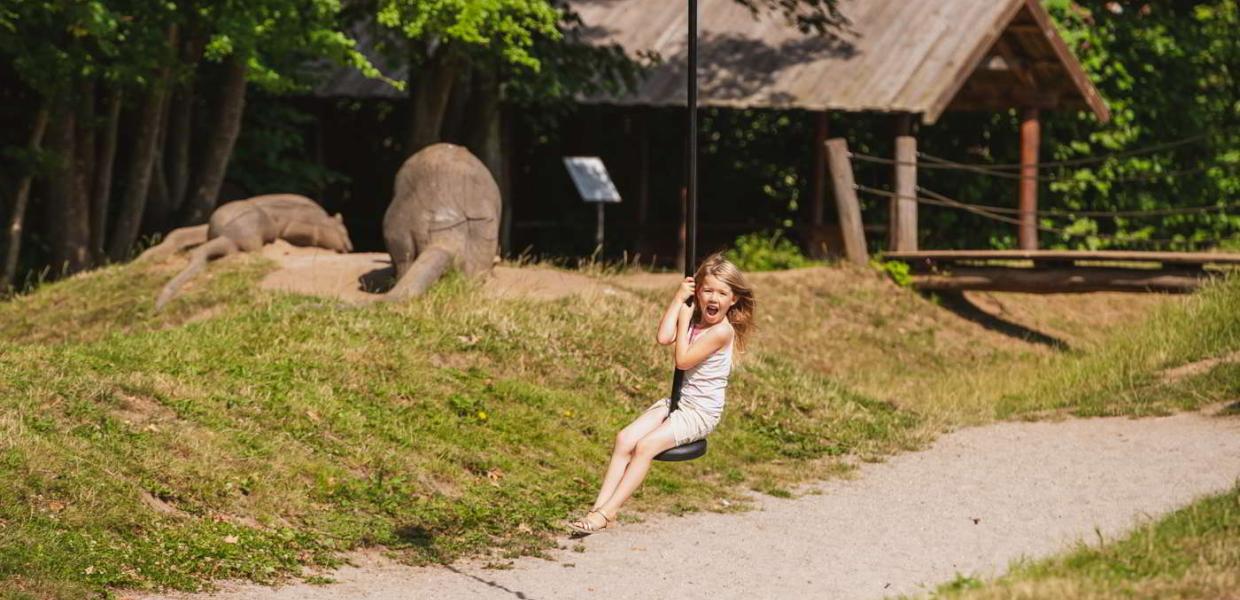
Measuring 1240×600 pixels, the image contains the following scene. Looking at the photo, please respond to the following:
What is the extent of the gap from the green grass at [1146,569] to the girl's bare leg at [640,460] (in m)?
1.45

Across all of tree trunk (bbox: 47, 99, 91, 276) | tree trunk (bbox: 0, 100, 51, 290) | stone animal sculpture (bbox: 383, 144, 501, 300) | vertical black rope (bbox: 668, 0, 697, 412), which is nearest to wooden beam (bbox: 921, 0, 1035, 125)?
stone animal sculpture (bbox: 383, 144, 501, 300)

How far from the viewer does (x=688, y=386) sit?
8.77m

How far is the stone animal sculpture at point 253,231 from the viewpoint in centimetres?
1825

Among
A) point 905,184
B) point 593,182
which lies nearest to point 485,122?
point 593,182

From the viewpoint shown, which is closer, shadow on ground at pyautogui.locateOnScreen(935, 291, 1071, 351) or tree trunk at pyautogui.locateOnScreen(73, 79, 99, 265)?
tree trunk at pyautogui.locateOnScreen(73, 79, 99, 265)

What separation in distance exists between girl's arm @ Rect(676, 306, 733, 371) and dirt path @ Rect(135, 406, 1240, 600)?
3.99ft

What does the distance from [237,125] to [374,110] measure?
21.5 feet

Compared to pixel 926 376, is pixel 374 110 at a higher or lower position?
higher

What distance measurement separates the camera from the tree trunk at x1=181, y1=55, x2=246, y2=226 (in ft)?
66.4

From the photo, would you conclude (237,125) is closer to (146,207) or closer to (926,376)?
(146,207)

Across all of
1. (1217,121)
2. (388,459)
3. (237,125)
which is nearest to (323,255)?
(237,125)

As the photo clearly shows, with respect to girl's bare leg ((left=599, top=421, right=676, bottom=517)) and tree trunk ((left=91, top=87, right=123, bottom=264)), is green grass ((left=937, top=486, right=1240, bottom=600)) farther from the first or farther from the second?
tree trunk ((left=91, top=87, right=123, bottom=264))

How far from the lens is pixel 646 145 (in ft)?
81.8

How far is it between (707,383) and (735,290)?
46 cm
